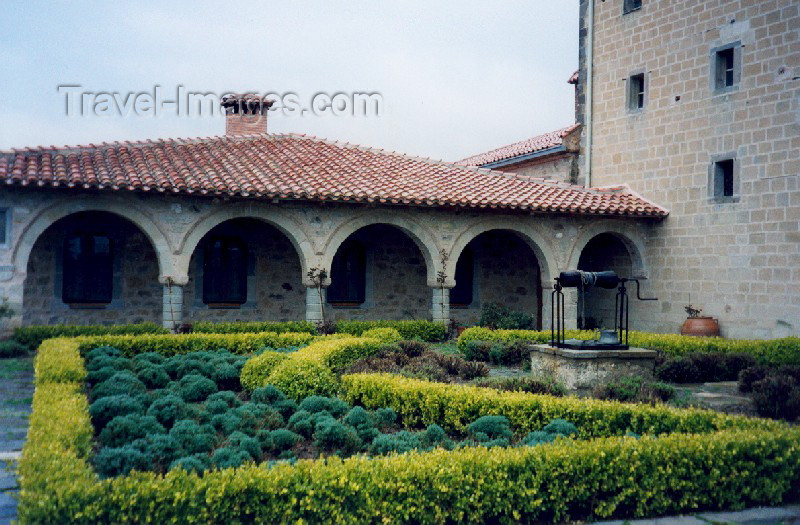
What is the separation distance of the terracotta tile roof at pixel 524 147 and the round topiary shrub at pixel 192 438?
1479cm

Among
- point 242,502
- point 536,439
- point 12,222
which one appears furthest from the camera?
point 12,222

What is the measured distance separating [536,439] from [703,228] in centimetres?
1160

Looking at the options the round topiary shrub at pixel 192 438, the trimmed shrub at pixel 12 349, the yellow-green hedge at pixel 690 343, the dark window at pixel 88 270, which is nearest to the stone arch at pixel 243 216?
the dark window at pixel 88 270

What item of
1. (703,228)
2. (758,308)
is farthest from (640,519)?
(703,228)

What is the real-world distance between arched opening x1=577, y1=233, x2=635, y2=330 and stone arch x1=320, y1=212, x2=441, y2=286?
15.0 ft

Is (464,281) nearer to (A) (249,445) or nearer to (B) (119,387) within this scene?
(B) (119,387)

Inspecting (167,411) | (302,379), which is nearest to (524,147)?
(302,379)

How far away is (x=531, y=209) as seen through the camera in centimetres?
1573

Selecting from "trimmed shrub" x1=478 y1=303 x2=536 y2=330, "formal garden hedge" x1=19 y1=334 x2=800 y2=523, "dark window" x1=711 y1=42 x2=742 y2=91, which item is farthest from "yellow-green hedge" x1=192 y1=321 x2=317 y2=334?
"dark window" x1=711 y1=42 x2=742 y2=91

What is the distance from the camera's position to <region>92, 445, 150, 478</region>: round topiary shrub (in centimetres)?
523

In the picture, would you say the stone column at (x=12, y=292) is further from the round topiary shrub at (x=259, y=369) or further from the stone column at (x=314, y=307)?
the round topiary shrub at (x=259, y=369)

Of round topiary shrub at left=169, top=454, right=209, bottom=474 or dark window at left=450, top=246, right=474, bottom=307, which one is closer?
round topiary shrub at left=169, top=454, right=209, bottom=474

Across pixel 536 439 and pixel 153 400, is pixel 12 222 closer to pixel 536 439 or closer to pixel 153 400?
pixel 153 400

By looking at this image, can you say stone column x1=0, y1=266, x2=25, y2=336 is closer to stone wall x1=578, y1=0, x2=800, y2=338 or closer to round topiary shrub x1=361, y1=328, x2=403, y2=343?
round topiary shrub x1=361, y1=328, x2=403, y2=343
